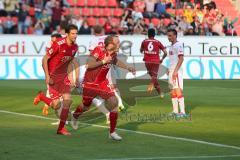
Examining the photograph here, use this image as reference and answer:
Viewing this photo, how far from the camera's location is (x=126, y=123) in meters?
17.7


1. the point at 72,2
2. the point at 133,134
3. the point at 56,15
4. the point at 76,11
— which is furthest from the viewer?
the point at 72,2

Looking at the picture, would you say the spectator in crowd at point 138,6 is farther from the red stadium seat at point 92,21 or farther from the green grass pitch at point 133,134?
the green grass pitch at point 133,134

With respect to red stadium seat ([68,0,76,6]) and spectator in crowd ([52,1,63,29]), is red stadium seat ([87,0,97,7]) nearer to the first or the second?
red stadium seat ([68,0,76,6])

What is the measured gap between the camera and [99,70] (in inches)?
584

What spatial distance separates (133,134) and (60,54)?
7.23 ft

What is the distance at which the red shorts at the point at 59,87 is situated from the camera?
1573cm

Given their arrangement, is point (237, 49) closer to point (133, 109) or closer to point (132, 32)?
point (132, 32)

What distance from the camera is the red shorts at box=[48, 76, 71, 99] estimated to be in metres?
15.7

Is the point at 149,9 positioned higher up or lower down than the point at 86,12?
higher up

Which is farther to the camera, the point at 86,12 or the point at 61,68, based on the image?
the point at 86,12

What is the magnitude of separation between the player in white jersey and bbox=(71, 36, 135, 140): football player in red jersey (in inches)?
160

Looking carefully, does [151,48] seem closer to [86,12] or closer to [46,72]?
[46,72]

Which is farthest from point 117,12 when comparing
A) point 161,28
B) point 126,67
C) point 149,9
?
point 126,67

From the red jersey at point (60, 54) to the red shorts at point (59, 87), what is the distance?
0.71ft
